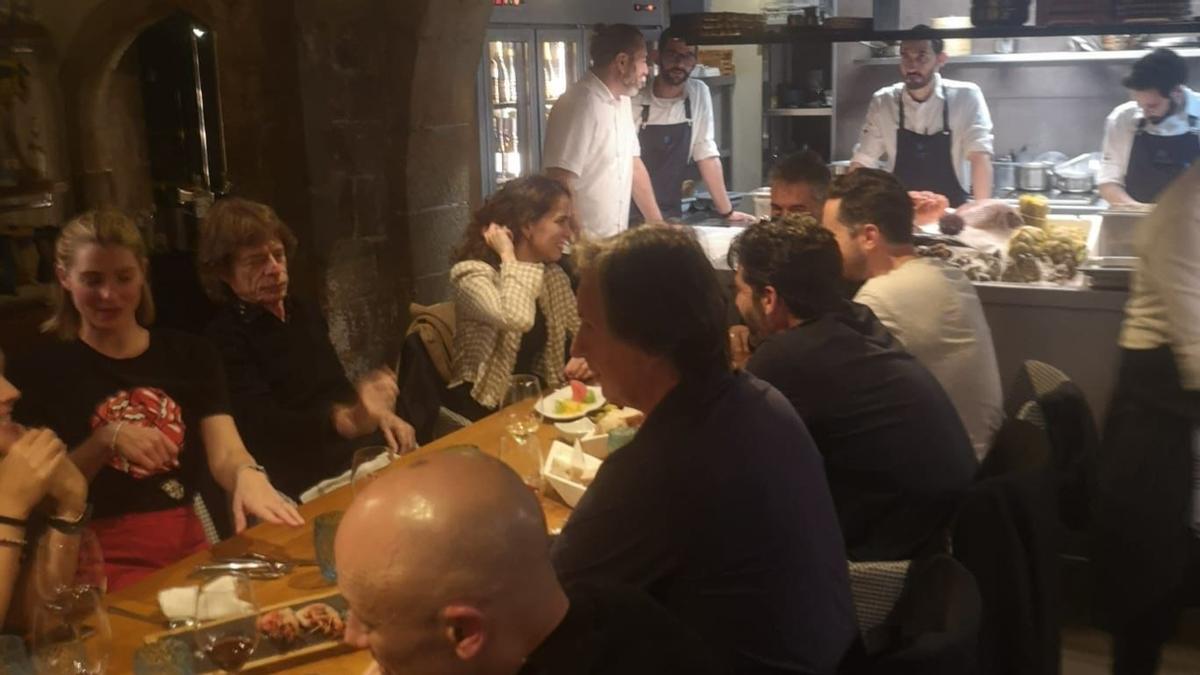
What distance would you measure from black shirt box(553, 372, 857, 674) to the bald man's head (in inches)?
16.9

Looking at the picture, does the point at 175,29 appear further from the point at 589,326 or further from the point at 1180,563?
the point at 1180,563

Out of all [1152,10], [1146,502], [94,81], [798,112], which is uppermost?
[1152,10]

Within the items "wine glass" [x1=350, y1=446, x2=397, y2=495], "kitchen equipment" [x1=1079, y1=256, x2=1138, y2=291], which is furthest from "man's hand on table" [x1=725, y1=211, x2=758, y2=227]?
"wine glass" [x1=350, y1=446, x2=397, y2=495]

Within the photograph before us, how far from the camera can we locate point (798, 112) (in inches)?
290

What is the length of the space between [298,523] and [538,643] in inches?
46.0

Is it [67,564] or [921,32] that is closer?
[67,564]

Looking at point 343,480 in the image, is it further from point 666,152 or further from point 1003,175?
point 1003,175

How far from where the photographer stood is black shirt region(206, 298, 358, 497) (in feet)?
10.1

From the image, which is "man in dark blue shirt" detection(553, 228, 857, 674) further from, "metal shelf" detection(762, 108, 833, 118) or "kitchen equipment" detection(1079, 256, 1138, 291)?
"metal shelf" detection(762, 108, 833, 118)

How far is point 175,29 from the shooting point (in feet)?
19.8

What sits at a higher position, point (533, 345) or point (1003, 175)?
point (1003, 175)

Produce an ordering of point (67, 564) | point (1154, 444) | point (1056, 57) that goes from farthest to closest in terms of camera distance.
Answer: point (1056, 57), point (1154, 444), point (67, 564)

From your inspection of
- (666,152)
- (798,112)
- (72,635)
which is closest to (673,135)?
(666,152)

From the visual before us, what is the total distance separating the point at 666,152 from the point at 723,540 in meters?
5.08
